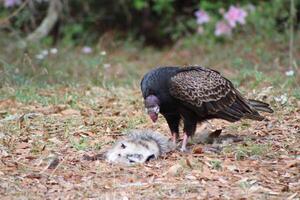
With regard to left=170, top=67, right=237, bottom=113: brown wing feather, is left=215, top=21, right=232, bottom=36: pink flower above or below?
below

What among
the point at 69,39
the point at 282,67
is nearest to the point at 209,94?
the point at 282,67

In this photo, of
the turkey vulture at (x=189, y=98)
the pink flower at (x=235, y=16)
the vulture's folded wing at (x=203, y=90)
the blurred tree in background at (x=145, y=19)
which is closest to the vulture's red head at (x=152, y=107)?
the turkey vulture at (x=189, y=98)

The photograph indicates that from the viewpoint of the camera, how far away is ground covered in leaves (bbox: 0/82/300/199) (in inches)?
171

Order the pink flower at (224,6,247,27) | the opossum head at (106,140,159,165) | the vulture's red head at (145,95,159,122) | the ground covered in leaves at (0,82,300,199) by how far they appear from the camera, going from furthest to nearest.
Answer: the pink flower at (224,6,247,27)
the vulture's red head at (145,95,159,122)
the opossum head at (106,140,159,165)
the ground covered in leaves at (0,82,300,199)

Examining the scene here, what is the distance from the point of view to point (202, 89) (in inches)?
209

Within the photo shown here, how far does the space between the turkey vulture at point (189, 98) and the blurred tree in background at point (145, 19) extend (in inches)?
211

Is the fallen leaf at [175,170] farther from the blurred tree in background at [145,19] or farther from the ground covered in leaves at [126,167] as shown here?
the blurred tree in background at [145,19]

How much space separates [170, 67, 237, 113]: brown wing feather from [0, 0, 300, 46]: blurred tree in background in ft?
17.7

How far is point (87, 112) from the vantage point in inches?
262

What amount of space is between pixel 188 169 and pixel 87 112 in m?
2.14

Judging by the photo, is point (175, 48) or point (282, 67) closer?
point (282, 67)

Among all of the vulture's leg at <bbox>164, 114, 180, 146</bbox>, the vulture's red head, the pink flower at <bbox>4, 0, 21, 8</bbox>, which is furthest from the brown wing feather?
the pink flower at <bbox>4, 0, 21, 8</bbox>

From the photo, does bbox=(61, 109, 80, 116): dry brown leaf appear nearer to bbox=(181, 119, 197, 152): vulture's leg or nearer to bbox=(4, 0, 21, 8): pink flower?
bbox=(181, 119, 197, 152): vulture's leg

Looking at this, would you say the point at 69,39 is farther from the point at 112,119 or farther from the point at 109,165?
the point at 109,165
